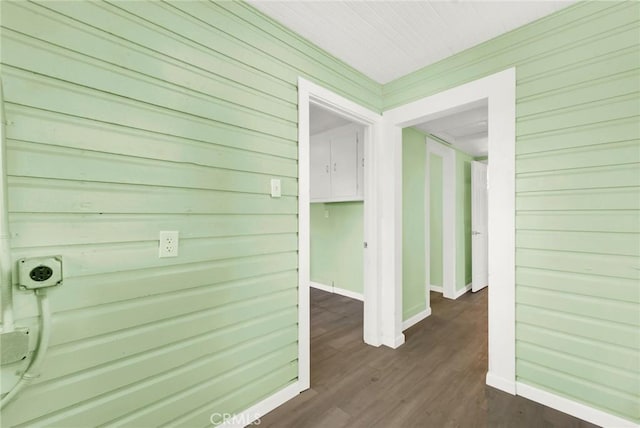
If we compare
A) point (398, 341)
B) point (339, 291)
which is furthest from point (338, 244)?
point (398, 341)

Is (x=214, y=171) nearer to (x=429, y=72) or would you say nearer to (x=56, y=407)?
(x=56, y=407)

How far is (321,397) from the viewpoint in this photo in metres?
1.90

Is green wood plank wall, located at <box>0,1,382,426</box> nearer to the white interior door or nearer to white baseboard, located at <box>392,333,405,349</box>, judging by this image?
white baseboard, located at <box>392,333,405,349</box>

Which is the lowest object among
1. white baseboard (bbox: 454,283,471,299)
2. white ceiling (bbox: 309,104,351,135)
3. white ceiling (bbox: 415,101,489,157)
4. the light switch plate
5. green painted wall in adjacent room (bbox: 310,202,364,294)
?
white baseboard (bbox: 454,283,471,299)

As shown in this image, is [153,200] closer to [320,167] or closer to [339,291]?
[320,167]

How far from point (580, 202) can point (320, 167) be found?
9.84 feet

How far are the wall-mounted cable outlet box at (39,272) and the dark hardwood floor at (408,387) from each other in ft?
4.64

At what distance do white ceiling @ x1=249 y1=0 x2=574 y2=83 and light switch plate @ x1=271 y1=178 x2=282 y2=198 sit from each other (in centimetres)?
113

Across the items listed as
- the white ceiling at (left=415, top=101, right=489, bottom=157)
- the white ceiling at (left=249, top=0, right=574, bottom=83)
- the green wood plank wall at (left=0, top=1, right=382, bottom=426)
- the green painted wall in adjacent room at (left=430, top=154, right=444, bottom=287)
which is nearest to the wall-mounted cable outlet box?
the green wood plank wall at (left=0, top=1, right=382, bottom=426)

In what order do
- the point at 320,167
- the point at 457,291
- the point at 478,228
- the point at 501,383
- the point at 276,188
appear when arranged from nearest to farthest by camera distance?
the point at 276,188 < the point at 501,383 < the point at 320,167 < the point at 457,291 < the point at 478,228

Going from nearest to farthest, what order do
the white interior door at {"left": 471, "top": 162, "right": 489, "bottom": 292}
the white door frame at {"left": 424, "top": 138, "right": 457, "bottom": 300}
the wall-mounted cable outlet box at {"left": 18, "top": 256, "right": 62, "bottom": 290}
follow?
the wall-mounted cable outlet box at {"left": 18, "top": 256, "right": 62, "bottom": 290}
the white door frame at {"left": 424, "top": 138, "right": 457, "bottom": 300}
the white interior door at {"left": 471, "top": 162, "right": 489, "bottom": 292}

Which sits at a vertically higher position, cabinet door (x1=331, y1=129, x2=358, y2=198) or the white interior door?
cabinet door (x1=331, y1=129, x2=358, y2=198)

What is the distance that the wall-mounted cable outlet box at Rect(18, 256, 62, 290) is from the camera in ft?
3.28

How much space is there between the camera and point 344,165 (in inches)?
147
